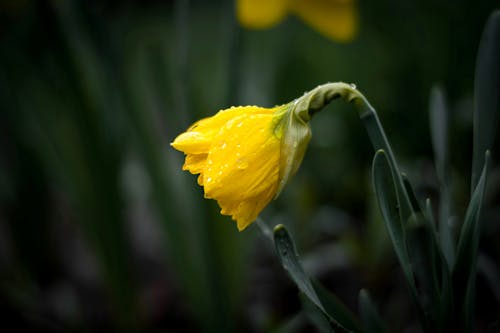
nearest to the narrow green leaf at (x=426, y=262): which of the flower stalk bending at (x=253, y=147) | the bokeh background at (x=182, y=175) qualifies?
the flower stalk bending at (x=253, y=147)

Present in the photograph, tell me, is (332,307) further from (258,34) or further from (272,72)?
(258,34)

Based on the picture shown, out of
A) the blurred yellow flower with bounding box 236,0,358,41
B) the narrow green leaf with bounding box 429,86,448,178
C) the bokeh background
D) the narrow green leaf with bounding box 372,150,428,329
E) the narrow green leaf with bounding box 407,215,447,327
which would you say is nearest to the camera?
the narrow green leaf with bounding box 407,215,447,327

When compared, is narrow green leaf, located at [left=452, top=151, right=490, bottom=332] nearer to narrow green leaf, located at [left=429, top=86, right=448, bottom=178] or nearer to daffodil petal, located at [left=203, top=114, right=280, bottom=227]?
narrow green leaf, located at [left=429, top=86, right=448, bottom=178]

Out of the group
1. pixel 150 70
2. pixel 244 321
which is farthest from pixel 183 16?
pixel 244 321

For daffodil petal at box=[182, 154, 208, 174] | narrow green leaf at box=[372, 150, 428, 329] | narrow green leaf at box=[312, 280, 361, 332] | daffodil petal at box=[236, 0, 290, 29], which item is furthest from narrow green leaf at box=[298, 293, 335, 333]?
daffodil petal at box=[236, 0, 290, 29]

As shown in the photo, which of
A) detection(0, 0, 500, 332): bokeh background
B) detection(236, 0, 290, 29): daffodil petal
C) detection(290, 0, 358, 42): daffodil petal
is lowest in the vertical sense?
detection(0, 0, 500, 332): bokeh background

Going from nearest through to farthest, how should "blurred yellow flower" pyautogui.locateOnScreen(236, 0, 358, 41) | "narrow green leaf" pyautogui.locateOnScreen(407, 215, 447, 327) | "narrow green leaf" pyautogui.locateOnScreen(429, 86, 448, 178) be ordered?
"narrow green leaf" pyautogui.locateOnScreen(407, 215, 447, 327), "narrow green leaf" pyautogui.locateOnScreen(429, 86, 448, 178), "blurred yellow flower" pyautogui.locateOnScreen(236, 0, 358, 41)

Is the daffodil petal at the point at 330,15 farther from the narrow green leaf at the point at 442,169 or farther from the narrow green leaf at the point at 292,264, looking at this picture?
the narrow green leaf at the point at 292,264
